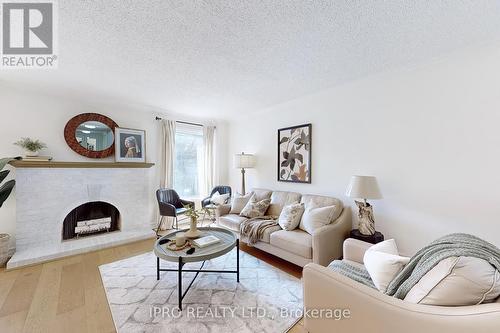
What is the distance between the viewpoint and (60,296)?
206 centimetres

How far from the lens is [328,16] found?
1.61 metres

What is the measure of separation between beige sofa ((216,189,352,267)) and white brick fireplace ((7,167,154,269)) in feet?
6.31

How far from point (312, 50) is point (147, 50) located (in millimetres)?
1667

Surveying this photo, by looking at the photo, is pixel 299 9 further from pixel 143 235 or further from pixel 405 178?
pixel 143 235

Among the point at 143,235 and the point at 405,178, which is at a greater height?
the point at 405,178

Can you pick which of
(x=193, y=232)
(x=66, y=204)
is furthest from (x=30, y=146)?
(x=193, y=232)

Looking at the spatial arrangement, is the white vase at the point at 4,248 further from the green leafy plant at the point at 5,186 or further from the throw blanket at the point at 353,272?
the throw blanket at the point at 353,272

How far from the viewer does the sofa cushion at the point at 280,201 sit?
3.35m

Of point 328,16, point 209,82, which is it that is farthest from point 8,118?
point 328,16

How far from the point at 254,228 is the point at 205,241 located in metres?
0.86

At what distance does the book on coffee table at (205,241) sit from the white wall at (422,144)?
72.4 inches

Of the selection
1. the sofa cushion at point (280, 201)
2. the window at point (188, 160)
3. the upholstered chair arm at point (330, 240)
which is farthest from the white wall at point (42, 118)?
the upholstered chair arm at point (330, 240)

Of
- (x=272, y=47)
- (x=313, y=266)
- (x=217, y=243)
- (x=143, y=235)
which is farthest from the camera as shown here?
(x=143, y=235)

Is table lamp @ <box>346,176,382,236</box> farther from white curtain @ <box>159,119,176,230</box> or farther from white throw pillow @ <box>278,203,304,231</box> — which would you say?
white curtain @ <box>159,119,176,230</box>
